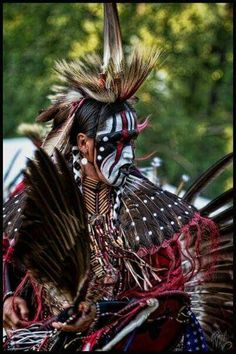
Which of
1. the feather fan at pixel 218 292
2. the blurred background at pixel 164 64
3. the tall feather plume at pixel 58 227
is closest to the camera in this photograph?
the tall feather plume at pixel 58 227

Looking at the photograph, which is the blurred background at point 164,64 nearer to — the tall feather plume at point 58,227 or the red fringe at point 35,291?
the red fringe at point 35,291

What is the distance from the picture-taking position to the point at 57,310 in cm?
367

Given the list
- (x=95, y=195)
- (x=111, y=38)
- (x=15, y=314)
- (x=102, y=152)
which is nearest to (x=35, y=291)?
(x=15, y=314)

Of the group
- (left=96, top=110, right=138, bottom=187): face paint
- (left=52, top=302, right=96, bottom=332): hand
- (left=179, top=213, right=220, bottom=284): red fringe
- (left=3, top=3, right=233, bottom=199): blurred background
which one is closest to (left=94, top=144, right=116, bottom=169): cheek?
(left=96, top=110, right=138, bottom=187): face paint

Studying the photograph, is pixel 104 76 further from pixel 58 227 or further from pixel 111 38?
pixel 58 227

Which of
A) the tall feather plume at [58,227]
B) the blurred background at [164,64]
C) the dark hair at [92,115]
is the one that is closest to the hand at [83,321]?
the tall feather plume at [58,227]

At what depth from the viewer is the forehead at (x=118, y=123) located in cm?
374

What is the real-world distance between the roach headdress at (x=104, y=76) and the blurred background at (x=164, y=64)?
7.53 m

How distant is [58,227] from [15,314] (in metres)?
0.46

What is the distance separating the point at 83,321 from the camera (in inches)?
140

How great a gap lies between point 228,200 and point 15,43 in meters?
8.29

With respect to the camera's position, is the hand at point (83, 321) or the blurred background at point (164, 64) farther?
the blurred background at point (164, 64)

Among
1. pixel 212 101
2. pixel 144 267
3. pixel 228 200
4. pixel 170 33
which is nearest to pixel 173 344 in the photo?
pixel 144 267

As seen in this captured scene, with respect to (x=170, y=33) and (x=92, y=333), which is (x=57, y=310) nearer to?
(x=92, y=333)
